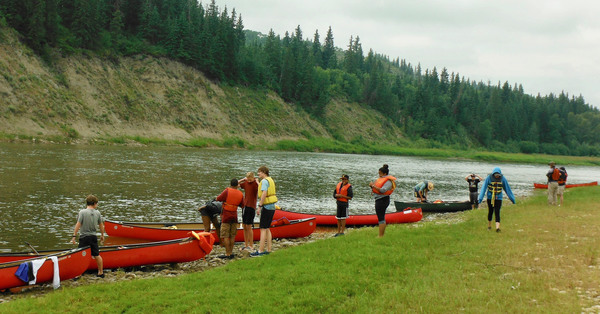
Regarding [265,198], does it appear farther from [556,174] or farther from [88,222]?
[556,174]

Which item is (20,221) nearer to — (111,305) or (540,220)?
(111,305)

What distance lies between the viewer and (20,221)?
59.3 ft

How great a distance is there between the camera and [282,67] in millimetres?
119562

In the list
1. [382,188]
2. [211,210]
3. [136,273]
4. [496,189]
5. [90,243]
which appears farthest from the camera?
[211,210]

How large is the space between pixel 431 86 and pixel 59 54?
484ft

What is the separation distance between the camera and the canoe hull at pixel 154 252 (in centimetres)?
1291

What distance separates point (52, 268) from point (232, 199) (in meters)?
5.30

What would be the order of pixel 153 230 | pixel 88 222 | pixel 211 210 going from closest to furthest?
pixel 88 222 → pixel 211 210 → pixel 153 230

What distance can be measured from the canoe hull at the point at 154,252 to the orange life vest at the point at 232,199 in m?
1.29

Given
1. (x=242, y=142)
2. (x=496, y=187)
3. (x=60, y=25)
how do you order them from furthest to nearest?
1. (x=242, y=142)
2. (x=60, y=25)
3. (x=496, y=187)

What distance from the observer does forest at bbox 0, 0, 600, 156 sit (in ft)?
237

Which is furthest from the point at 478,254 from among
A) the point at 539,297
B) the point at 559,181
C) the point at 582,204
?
the point at 582,204

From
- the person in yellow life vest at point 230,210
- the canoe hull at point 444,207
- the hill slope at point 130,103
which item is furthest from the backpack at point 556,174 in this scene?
the hill slope at point 130,103

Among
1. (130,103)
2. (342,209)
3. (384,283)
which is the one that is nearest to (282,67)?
(130,103)
